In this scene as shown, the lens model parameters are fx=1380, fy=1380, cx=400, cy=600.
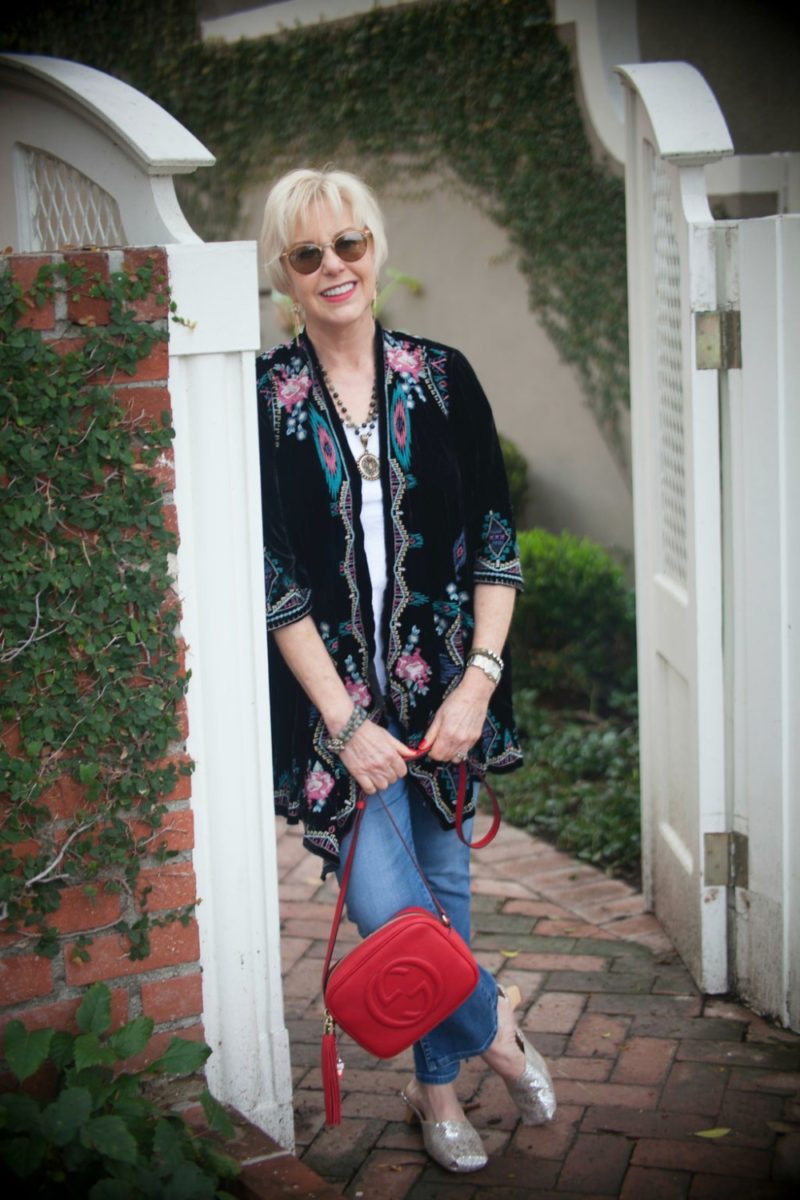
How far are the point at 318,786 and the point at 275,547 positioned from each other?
499 millimetres

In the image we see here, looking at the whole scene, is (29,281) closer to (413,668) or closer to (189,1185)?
(413,668)

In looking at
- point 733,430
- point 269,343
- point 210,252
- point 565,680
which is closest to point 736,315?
point 733,430

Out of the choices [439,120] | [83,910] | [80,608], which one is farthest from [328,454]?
[439,120]

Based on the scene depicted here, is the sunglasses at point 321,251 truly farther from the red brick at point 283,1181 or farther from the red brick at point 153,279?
the red brick at point 283,1181

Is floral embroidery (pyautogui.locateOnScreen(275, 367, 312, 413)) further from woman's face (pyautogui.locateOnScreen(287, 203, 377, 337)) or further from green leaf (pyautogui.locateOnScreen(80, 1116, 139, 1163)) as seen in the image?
green leaf (pyautogui.locateOnScreen(80, 1116, 139, 1163))

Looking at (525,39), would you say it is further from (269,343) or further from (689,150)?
(689,150)

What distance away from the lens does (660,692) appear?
13.1 feet

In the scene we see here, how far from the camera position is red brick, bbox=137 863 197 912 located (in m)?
2.75

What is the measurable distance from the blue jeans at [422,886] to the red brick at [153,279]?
41.8 inches

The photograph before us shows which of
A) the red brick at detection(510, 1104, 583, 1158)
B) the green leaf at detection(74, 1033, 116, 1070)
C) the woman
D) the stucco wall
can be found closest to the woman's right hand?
the woman

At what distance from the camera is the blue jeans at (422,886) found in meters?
2.83

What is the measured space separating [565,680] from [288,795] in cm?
355

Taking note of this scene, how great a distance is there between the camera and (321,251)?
2752mm

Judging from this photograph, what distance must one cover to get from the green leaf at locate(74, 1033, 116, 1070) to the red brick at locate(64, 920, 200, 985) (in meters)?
0.15
